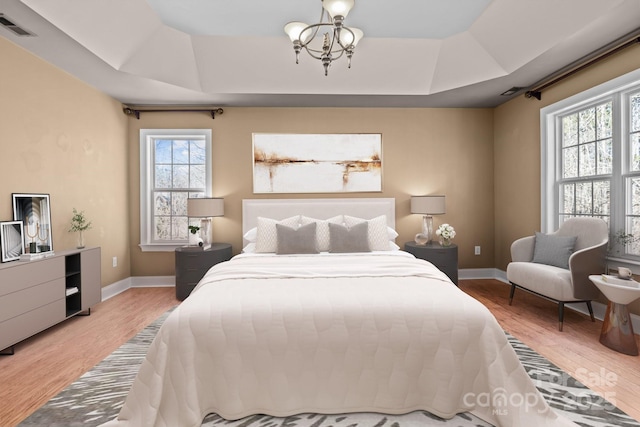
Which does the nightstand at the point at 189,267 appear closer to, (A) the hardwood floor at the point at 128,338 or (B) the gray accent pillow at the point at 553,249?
(A) the hardwood floor at the point at 128,338

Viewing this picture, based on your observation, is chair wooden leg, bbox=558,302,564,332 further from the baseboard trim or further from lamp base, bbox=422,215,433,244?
the baseboard trim

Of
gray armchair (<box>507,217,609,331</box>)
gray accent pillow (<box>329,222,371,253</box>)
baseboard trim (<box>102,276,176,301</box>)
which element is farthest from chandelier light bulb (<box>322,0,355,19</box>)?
baseboard trim (<box>102,276,176,301</box>)

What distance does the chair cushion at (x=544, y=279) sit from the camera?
2.79 m

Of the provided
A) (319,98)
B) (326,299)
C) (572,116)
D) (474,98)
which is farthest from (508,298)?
(319,98)

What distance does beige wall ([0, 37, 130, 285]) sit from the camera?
271 cm

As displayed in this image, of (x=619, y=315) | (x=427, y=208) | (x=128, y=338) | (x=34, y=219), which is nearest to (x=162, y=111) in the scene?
(x=34, y=219)

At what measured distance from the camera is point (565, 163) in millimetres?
3633

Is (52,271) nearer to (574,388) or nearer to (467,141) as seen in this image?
(574,388)

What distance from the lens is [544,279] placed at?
2.96 m

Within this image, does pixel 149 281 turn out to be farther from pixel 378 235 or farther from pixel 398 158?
pixel 398 158

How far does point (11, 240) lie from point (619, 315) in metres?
5.06

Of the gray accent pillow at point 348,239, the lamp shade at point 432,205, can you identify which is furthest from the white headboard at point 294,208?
the gray accent pillow at point 348,239

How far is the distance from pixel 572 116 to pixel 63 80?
5701mm

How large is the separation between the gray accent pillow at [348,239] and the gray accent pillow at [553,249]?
1906 mm
